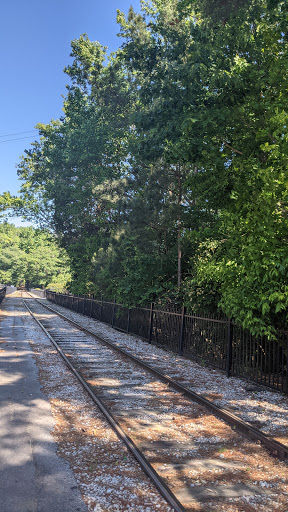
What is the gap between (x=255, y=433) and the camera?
5.85 m

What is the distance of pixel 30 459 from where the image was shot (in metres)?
4.77

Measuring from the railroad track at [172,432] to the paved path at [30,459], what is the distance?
0.95 m

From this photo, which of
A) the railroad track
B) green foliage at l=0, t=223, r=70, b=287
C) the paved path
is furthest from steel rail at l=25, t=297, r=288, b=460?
green foliage at l=0, t=223, r=70, b=287

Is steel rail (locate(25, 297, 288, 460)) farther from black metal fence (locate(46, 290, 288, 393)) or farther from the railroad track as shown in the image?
black metal fence (locate(46, 290, 288, 393))

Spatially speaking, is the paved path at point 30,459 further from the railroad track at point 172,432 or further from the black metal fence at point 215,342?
the black metal fence at point 215,342

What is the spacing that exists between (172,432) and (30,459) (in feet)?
7.38

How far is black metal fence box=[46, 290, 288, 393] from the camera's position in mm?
9472

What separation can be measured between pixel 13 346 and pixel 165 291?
7.07 m

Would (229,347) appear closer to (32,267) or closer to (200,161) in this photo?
(200,161)

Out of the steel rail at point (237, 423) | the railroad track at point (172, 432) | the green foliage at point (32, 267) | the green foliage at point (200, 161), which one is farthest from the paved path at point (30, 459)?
the green foliage at point (32, 267)

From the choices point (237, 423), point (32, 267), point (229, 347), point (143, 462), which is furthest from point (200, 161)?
point (32, 267)

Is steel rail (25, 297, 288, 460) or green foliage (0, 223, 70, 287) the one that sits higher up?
green foliage (0, 223, 70, 287)

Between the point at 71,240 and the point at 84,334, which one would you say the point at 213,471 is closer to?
the point at 84,334

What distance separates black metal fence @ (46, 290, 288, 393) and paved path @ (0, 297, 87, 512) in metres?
5.21
